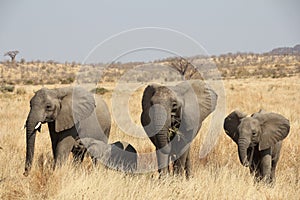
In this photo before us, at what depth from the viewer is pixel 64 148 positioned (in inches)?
311

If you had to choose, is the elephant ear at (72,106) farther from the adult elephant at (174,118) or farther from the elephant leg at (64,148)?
the adult elephant at (174,118)

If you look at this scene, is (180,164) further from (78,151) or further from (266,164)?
(78,151)

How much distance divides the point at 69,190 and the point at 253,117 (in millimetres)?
3919

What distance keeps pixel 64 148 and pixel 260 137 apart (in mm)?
3359

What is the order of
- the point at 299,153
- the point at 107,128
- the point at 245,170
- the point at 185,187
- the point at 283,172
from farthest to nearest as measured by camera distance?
1. the point at 107,128
2. the point at 299,153
3. the point at 283,172
4. the point at 245,170
5. the point at 185,187

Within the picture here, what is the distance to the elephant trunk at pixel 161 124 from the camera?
22.7 ft

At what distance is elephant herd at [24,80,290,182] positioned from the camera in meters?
7.16

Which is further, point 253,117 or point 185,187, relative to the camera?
point 253,117

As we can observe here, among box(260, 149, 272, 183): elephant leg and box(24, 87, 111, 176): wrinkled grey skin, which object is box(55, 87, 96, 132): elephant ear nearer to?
box(24, 87, 111, 176): wrinkled grey skin

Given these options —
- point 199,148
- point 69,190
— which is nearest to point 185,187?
point 69,190

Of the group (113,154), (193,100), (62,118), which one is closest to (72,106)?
(62,118)

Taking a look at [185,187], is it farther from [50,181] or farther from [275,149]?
[275,149]

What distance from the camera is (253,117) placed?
326 inches

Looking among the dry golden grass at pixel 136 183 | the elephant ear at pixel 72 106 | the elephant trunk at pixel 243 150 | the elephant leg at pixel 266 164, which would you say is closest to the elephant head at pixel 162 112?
the dry golden grass at pixel 136 183
